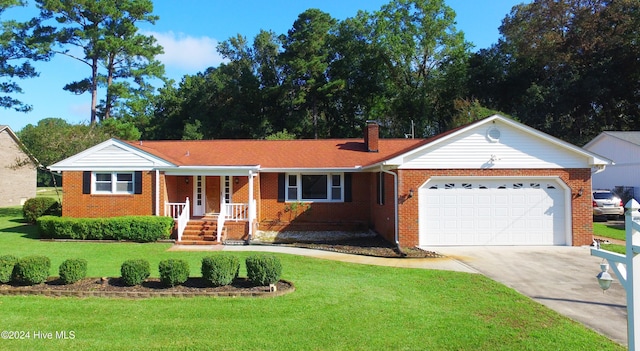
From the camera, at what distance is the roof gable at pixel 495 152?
13.6m

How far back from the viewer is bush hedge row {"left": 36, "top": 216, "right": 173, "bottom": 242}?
1523 centimetres

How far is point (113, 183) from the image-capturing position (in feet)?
54.2

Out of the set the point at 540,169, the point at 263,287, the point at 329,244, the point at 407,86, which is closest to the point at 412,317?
the point at 263,287

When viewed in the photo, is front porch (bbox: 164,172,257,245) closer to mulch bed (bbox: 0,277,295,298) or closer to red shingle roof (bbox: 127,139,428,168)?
red shingle roof (bbox: 127,139,428,168)

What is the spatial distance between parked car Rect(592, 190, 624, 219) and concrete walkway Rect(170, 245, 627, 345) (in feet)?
32.4

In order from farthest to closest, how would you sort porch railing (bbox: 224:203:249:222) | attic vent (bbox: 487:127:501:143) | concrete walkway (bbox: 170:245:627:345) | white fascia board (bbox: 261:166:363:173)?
white fascia board (bbox: 261:166:363:173) < porch railing (bbox: 224:203:249:222) < attic vent (bbox: 487:127:501:143) < concrete walkway (bbox: 170:245:627:345)

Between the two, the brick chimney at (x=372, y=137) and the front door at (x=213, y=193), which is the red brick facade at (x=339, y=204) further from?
the brick chimney at (x=372, y=137)

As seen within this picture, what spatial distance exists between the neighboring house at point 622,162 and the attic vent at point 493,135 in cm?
1593

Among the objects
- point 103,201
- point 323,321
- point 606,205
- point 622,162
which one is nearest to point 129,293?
point 323,321

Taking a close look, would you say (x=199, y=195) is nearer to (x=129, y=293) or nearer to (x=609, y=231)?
(x=129, y=293)

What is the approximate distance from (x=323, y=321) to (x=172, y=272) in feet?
10.5

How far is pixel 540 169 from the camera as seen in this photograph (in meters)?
13.6

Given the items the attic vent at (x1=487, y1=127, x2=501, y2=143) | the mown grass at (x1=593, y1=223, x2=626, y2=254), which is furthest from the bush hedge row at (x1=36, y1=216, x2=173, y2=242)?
the mown grass at (x1=593, y1=223, x2=626, y2=254)

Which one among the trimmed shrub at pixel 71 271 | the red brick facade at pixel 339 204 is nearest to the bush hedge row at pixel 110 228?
the red brick facade at pixel 339 204
